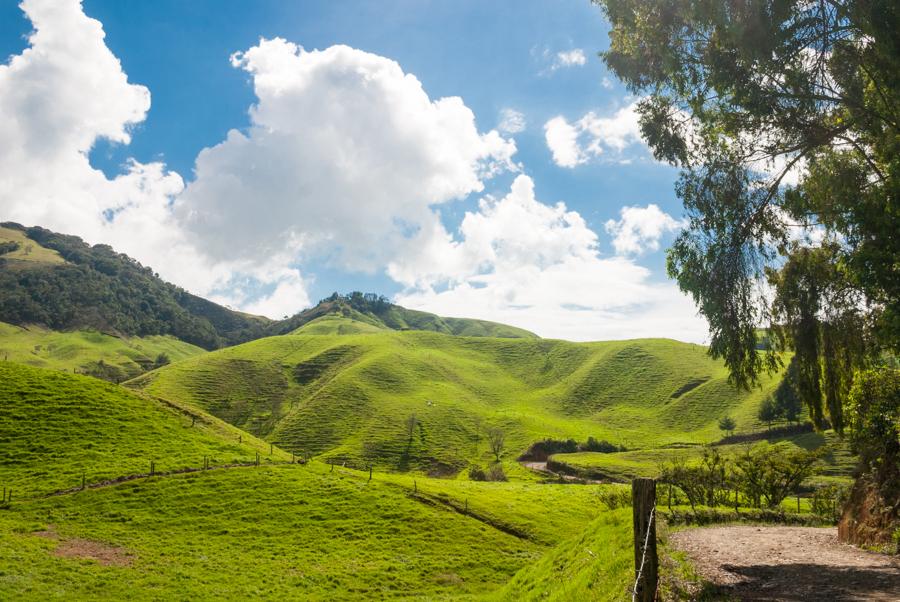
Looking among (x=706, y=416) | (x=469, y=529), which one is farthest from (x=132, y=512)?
(x=706, y=416)

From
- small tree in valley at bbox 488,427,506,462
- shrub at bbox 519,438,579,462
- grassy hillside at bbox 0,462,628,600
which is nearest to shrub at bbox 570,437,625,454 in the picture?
shrub at bbox 519,438,579,462

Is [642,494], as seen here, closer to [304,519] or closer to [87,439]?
[304,519]

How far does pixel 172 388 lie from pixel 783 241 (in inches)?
6676

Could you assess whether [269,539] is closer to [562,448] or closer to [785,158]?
[785,158]

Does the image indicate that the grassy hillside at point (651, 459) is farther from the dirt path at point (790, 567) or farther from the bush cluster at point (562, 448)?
the dirt path at point (790, 567)

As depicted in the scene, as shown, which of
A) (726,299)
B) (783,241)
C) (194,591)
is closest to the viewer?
(726,299)

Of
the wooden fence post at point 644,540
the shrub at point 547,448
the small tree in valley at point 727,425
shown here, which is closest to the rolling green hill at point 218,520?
the wooden fence post at point 644,540

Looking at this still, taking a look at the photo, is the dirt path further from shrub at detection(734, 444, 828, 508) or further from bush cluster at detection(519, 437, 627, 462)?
bush cluster at detection(519, 437, 627, 462)

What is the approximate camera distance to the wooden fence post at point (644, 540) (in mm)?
9930

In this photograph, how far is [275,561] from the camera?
130ft

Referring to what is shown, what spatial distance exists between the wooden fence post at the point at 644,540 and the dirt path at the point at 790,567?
12.5 feet

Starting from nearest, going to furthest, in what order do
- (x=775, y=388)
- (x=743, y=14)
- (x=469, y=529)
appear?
(x=743, y=14) → (x=469, y=529) → (x=775, y=388)

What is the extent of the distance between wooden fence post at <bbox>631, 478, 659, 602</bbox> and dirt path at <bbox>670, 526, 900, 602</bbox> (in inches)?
150

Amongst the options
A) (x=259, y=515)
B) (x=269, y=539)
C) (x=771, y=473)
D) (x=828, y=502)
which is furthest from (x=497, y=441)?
(x=828, y=502)
